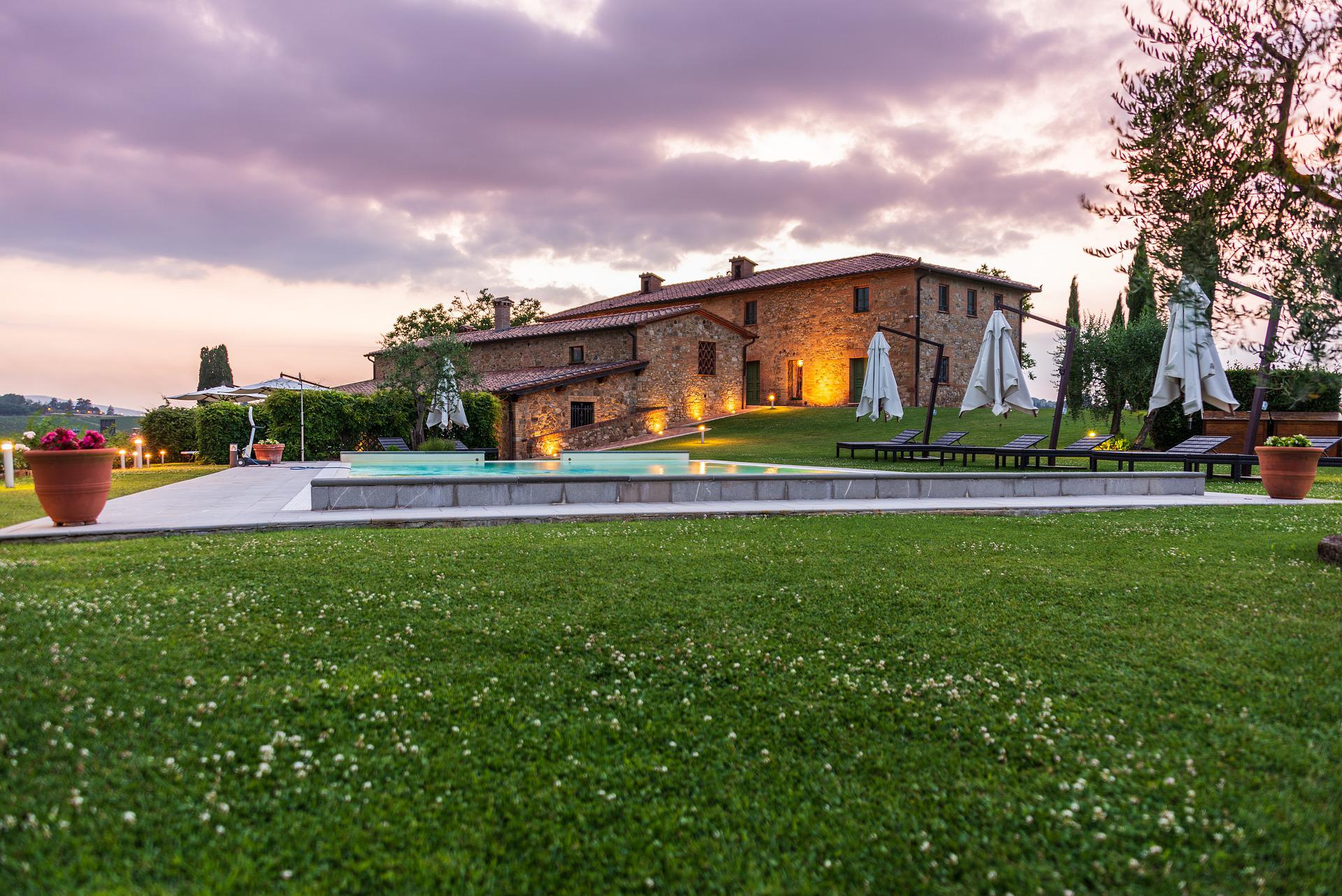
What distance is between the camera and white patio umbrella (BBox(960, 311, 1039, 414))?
17.1m

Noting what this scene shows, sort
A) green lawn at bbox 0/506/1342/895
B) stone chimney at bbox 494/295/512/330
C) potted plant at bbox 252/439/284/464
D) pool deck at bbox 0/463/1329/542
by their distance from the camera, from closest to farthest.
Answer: green lawn at bbox 0/506/1342/895
pool deck at bbox 0/463/1329/542
potted plant at bbox 252/439/284/464
stone chimney at bbox 494/295/512/330

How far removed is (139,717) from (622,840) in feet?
6.59

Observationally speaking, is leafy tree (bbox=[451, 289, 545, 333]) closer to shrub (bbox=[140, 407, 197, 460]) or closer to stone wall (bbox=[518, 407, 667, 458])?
→ stone wall (bbox=[518, 407, 667, 458])

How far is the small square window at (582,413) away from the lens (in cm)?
2720

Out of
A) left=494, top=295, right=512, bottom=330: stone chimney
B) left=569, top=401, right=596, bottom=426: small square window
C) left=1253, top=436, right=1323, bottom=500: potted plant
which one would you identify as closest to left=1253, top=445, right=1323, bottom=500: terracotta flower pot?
left=1253, top=436, right=1323, bottom=500: potted plant

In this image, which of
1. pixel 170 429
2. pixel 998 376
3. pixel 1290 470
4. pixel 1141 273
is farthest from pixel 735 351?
pixel 1141 273

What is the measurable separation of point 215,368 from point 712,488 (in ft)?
170

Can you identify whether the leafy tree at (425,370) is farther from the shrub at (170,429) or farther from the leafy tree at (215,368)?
the leafy tree at (215,368)

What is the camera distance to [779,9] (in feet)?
40.6

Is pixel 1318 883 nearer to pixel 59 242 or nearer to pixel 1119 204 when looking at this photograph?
pixel 1119 204

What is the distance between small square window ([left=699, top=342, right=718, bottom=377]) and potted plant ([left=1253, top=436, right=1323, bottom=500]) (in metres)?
22.7

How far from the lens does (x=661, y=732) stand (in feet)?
9.13

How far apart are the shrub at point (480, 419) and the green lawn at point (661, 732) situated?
1884 cm

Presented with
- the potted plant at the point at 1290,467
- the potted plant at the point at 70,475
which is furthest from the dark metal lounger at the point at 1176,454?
the potted plant at the point at 70,475
